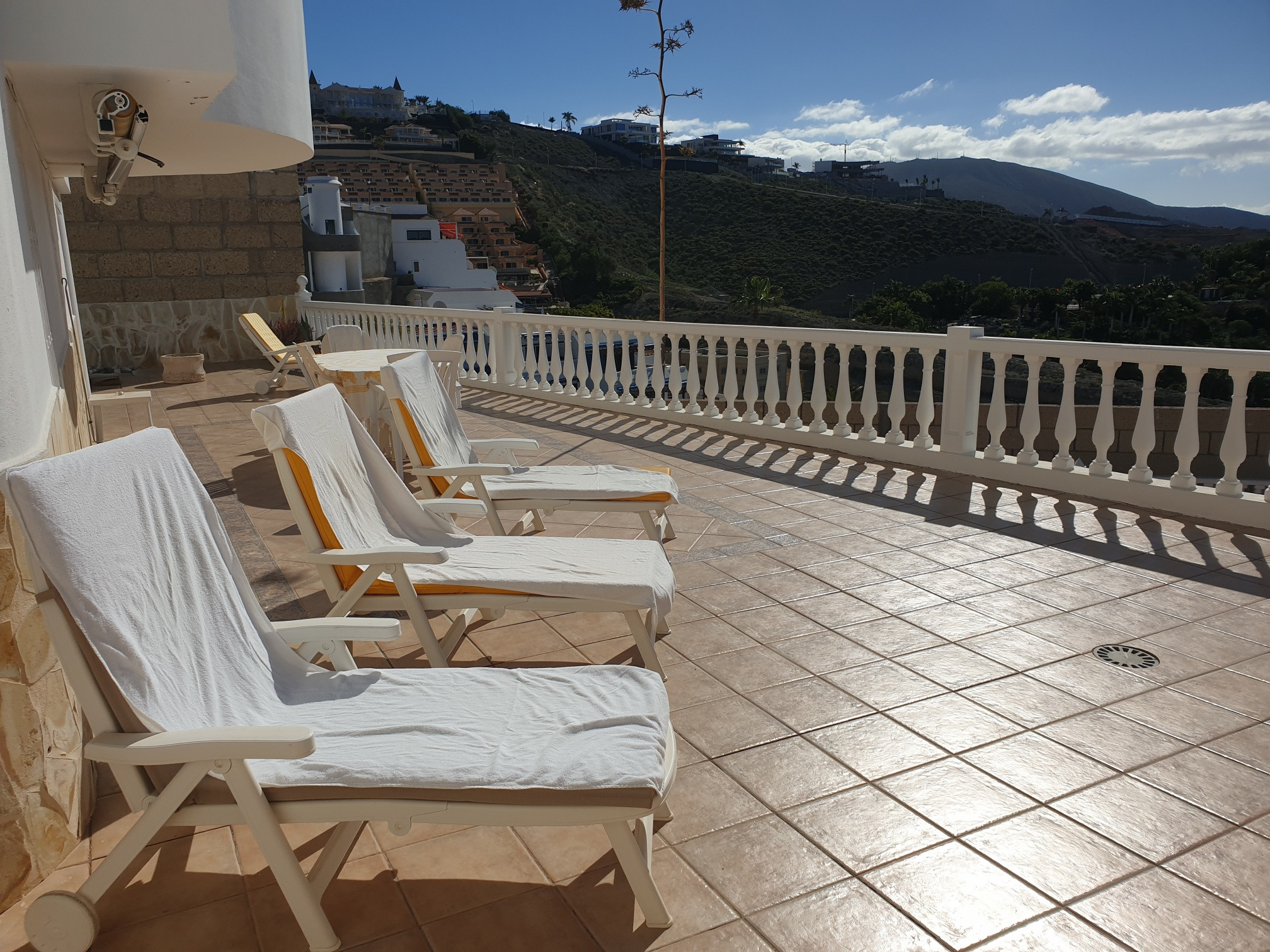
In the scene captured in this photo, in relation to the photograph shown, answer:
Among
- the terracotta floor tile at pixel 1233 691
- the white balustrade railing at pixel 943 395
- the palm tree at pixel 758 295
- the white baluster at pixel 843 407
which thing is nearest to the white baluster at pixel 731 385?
the white balustrade railing at pixel 943 395

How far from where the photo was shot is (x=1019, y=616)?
155 inches

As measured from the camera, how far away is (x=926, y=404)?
265 inches

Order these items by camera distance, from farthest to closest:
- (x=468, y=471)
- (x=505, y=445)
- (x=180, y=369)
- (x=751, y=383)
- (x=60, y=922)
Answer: (x=180, y=369) → (x=751, y=383) → (x=505, y=445) → (x=468, y=471) → (x=60, y=922)

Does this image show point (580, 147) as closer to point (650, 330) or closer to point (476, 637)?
point (650, 330)

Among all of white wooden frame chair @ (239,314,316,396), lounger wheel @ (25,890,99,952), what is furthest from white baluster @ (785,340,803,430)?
white wooden frame chair @ (239,314,316,396)

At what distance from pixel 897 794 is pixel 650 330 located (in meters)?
6.94

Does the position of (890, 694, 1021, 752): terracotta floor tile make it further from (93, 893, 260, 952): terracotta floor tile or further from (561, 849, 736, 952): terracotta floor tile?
(93, 893, 260, 952): terracotta floor tile

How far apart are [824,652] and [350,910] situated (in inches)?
81.0

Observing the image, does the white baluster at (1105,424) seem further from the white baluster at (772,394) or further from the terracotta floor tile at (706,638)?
the terracotta floor tile at (706,638)

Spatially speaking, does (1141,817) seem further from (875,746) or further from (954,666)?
(954,666)

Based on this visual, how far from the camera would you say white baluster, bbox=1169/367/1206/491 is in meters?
5.27

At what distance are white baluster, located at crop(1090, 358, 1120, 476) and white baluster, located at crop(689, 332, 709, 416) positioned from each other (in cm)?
352

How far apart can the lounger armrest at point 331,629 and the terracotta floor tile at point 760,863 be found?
104cm

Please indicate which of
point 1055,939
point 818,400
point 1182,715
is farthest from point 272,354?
point 1055,939
